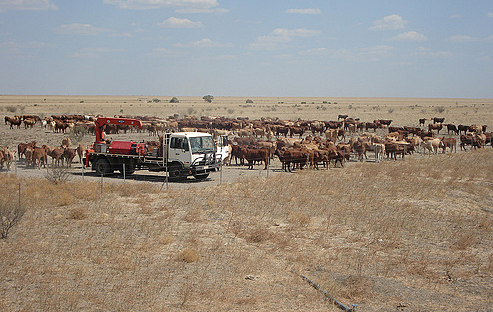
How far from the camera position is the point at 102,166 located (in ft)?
79.8

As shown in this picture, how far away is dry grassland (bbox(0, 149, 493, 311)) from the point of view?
9742mm

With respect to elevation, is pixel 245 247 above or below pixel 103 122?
below

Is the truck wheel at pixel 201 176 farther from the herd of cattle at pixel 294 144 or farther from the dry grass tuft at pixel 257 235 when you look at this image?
the dry grass tuft at pixel 257 235

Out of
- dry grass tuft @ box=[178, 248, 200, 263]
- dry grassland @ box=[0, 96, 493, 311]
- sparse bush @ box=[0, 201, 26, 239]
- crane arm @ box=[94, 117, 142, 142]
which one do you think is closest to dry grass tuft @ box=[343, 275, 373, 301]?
dry grassland @ box=[0, 96, 493, 311]

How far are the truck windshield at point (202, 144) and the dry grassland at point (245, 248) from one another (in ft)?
8.49

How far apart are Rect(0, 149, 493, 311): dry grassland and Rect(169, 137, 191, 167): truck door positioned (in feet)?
9.16

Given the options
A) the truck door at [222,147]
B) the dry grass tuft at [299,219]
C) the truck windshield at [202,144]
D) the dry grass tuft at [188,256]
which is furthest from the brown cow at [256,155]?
the dry grass tuft at [188,256]

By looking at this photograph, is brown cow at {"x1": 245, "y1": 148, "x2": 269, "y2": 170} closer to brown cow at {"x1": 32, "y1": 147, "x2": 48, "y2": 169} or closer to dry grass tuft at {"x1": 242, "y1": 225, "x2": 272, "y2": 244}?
brown cow at {"x1": 32, "y1": 147, "x2": 48, "y2": 169}

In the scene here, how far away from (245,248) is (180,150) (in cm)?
1033

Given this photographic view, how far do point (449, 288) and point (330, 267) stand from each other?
2653mm

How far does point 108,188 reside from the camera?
1955 cm

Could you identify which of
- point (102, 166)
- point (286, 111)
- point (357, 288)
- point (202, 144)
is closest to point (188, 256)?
point (357, 288)

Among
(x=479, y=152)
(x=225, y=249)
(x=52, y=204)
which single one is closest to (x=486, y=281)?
(x=225, y=249)

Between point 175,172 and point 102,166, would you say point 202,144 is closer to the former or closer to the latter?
point 175,172
